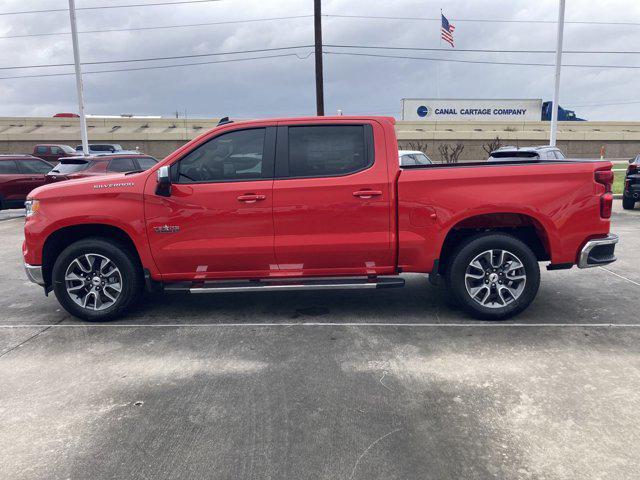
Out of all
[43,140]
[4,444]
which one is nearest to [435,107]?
[43,140]

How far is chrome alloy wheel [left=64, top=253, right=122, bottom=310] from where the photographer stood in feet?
17.4

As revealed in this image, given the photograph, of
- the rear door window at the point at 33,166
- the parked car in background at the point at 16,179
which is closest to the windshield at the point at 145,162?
the parked car in background at the point at 16,179

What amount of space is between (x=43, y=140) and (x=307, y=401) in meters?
44.8

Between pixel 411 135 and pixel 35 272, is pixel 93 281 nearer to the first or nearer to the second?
pixel 35 272

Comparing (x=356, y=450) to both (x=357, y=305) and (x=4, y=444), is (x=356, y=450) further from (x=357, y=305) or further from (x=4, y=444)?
(x=357, y=305)

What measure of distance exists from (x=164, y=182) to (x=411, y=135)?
35.9m

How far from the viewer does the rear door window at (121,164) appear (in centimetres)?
1320

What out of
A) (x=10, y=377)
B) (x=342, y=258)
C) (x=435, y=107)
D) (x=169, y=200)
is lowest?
(x=10, y=377)

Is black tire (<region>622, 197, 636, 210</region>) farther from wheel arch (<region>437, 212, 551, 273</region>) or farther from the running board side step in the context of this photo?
the running board side step

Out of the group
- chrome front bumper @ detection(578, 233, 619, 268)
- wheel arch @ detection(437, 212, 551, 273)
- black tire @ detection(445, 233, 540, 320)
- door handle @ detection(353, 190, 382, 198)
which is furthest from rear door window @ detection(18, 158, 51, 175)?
chrome front bumper @ detection(578, 233, 619, 268)

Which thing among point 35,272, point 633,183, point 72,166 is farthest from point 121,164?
point 633,183

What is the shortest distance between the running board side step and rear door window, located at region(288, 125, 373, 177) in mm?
1091

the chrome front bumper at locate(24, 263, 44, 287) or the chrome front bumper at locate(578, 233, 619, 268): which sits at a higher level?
the chrome front bumper at locate(578, 233, 619, 268)

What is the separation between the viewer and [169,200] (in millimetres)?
5121
